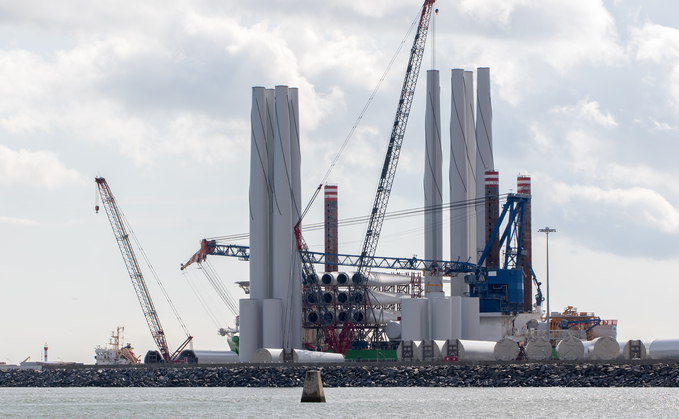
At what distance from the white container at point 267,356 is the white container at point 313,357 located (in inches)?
75.2

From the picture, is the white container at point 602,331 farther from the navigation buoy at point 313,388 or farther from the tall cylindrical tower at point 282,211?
the navigation buoy at point 313,388

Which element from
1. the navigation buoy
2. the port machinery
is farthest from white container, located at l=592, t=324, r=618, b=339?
the navigation buoy

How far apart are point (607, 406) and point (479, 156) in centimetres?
7415

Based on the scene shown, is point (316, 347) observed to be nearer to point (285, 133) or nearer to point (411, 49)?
point (285, 133)

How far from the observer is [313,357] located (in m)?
130

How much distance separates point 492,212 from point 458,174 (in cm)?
762

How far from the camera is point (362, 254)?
507 ft

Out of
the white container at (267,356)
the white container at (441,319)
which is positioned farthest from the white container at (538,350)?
the white container at (267,356)

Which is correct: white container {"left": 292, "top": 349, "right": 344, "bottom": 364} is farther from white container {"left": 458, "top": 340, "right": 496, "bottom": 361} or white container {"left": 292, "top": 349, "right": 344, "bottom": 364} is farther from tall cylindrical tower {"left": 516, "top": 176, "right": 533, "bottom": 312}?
tall cylindrical tower {"left": 516, "top": 176, "right": 533, "bottom": 312}

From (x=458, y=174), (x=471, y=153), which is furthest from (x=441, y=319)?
(x=471, y=153)

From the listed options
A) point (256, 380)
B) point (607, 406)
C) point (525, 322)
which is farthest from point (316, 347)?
point (607, 406)

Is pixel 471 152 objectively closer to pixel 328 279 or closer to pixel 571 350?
pixel 328 279

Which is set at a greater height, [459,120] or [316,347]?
[459,120]

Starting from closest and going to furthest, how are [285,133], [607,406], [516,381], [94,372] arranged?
[607,406] → [516,381] → [94,372] → [285,133]
